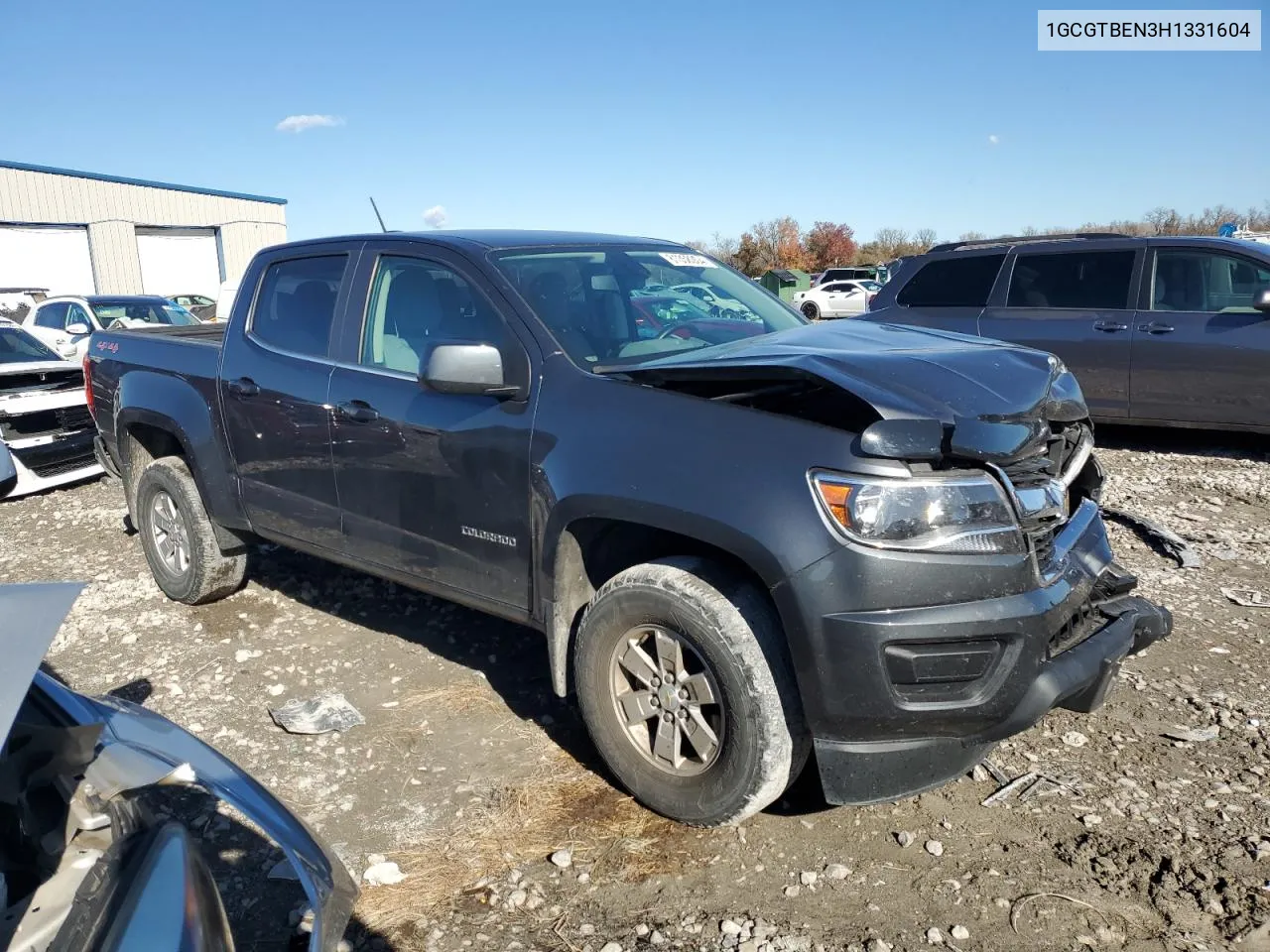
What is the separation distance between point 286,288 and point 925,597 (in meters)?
3.34

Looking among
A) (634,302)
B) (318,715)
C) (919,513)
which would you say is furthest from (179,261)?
(919,513)

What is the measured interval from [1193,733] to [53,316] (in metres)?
15.8

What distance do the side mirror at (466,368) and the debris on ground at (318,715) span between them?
1.55m

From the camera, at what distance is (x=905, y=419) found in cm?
258

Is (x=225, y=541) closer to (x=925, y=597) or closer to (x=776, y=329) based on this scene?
(x=776, y=329)

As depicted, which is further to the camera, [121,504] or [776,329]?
[121,504]

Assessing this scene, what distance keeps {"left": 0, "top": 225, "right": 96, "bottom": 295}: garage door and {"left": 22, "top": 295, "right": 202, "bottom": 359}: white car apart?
61.3ft

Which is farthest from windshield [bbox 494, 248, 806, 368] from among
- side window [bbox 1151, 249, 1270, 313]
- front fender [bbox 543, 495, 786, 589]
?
side window [bbox 1151, 249, 1270, 313]

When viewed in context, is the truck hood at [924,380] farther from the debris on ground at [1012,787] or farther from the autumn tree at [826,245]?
the autumn tree at [826,245]

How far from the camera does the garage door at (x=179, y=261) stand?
117ft

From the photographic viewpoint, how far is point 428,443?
3592mm

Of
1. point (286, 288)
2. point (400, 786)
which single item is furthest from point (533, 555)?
point (286, 288)

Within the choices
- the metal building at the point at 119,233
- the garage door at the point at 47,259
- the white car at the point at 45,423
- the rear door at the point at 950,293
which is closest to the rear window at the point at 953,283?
the rear door at the point at 950,293

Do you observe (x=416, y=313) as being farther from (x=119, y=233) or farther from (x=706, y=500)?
(x=119, y=233)
